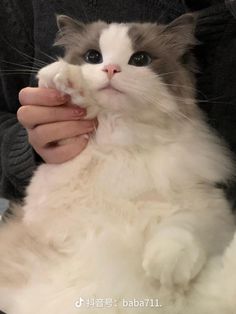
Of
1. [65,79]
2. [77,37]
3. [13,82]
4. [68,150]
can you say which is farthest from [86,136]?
[13,82]

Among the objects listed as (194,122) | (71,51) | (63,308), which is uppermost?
(71,51)

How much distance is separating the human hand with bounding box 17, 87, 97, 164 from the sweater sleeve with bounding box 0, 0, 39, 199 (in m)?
0.21

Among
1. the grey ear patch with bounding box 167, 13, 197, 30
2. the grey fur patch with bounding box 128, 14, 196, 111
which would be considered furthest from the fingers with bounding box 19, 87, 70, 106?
the grey ear patch with bounding box 167, 13, 197, 30

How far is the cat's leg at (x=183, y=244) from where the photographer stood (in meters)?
0.79

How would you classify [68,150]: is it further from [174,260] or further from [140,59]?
[174,260]

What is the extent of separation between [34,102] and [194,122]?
1.25 ft

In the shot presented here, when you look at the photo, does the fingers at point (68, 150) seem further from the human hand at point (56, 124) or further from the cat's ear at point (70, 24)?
the cat's ear at point (70, 24)

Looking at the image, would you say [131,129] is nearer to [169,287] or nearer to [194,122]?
[194,122]

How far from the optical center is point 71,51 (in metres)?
1.16

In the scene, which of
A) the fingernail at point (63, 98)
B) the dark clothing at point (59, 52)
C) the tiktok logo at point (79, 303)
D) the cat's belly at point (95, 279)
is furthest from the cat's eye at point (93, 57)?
the tiktok logo at point (79, 303)

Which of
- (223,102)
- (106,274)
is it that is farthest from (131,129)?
(106,274)

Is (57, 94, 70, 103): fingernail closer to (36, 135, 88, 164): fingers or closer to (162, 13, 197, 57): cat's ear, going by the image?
(36, 135, 88, 164): fingers

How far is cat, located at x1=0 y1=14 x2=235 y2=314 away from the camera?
886 mm

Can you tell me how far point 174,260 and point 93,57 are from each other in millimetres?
525
